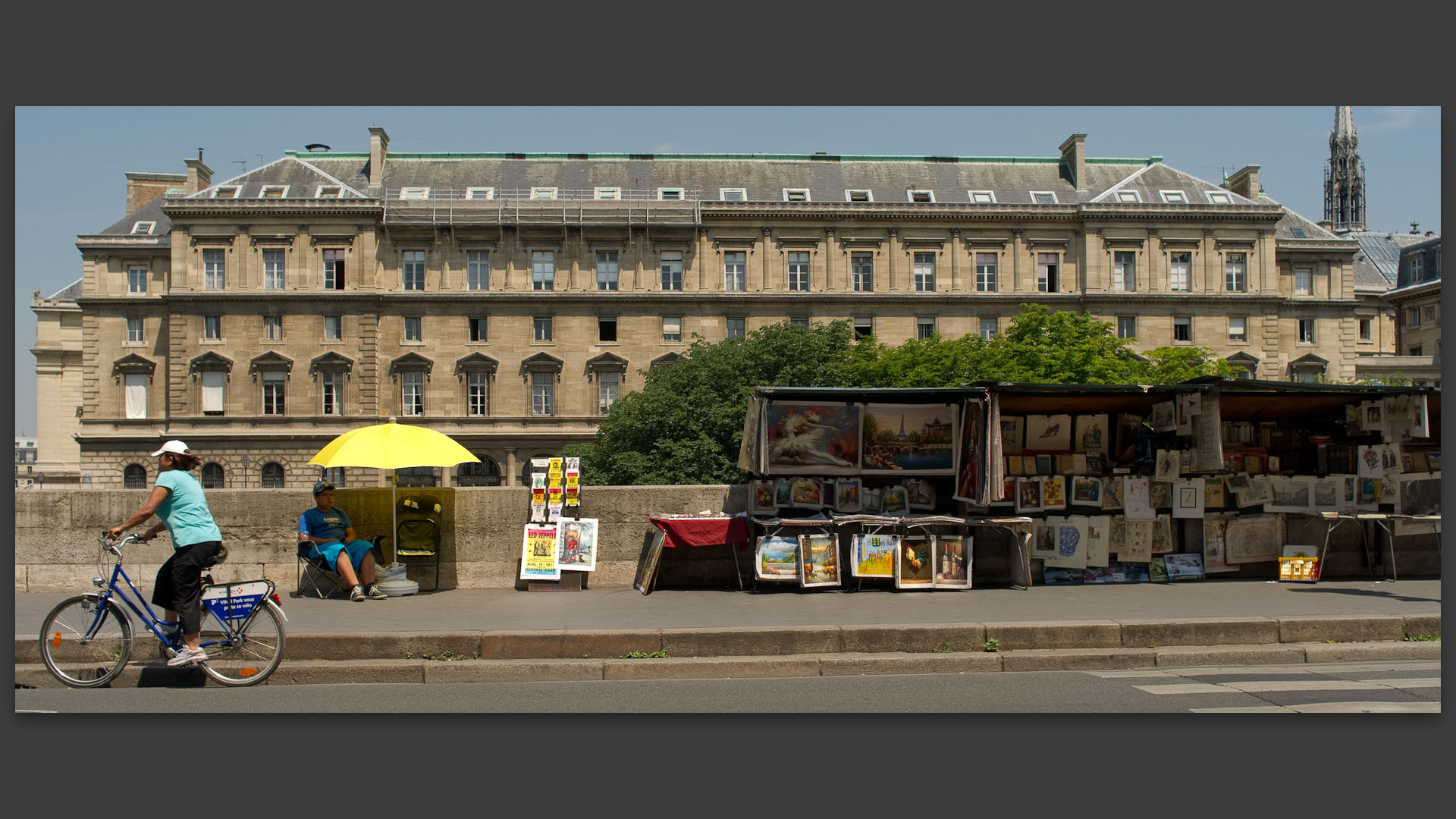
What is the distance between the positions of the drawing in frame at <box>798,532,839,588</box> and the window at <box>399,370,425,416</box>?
5189 centimetres

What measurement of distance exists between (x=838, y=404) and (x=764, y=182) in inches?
2096

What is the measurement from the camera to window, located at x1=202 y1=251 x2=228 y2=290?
200ft

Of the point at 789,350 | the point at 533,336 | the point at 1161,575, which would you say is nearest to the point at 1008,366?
the point at 789,350

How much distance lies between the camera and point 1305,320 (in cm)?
6675

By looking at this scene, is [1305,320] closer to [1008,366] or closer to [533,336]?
[1008,366]

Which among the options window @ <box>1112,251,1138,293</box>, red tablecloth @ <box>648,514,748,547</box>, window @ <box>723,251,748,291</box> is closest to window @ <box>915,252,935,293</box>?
window @ <box>723,251,748,291</box>

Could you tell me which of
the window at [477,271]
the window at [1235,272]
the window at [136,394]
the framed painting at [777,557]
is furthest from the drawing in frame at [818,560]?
the window at [136,394]

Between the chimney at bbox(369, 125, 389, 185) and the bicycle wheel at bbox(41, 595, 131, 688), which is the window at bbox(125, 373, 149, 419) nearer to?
the chimney at bbox(369, 125, 389, 185)

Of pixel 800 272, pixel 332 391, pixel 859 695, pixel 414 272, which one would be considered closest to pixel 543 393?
pixel 414 272

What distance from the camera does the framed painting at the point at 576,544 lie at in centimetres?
1289

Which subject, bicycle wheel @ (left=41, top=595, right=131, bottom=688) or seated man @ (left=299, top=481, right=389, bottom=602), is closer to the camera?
bicycle wheel @ (left=41, top=595, right=131, bottom=688)

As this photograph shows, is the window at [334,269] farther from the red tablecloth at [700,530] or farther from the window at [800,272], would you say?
the red tablecloth at [700,530]

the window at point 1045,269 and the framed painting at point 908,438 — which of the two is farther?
the window at point 1045,269

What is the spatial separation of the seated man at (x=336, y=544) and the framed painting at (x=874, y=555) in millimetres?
5262
